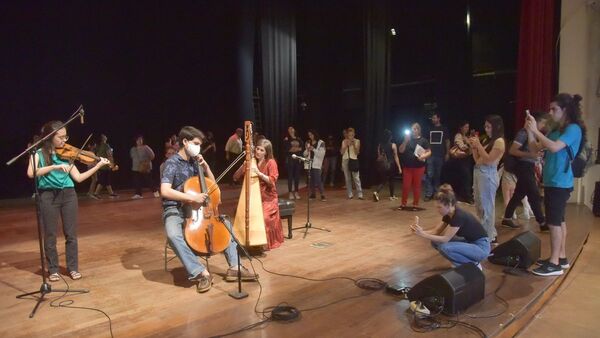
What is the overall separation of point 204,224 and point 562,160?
10.3ft

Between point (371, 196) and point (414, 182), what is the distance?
5.65 feet

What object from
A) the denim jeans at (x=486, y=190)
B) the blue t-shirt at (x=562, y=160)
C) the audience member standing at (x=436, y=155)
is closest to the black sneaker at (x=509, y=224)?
the denim jeans at (x=486, y=190)

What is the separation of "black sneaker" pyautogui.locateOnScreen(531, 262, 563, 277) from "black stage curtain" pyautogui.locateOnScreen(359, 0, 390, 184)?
6764 mm

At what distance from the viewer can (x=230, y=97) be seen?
11.9m

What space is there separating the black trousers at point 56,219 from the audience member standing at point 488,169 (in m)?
4.03

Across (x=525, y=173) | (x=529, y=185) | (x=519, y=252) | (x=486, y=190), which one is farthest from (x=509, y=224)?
(x=519, y=252)

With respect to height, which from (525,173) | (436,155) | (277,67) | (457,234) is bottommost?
(457,234)

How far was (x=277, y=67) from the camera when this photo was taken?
10828 millimetres

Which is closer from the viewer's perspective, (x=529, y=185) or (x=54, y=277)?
(x=54, y=277)

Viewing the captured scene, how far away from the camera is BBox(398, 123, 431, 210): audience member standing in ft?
23.5

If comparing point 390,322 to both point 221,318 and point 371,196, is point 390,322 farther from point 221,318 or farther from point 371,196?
point 371,196

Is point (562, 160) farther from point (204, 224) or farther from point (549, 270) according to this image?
point (204, 224)

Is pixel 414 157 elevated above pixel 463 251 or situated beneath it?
elevated above

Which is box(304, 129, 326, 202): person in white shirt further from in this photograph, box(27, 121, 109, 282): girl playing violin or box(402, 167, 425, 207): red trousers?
box(27, 121, 109, 282): girl playing violin
